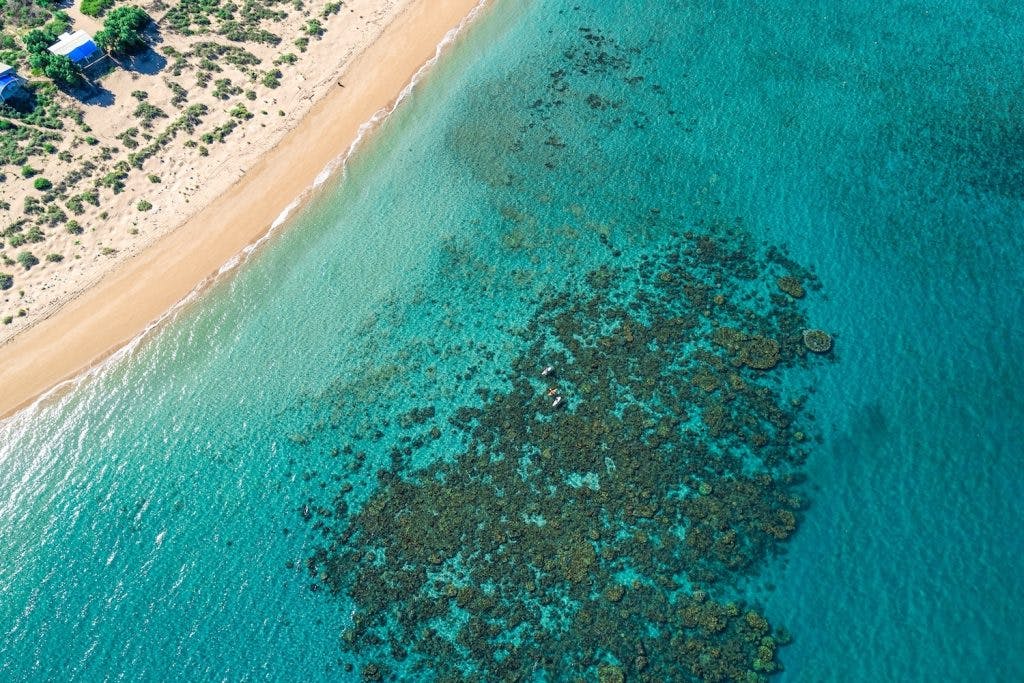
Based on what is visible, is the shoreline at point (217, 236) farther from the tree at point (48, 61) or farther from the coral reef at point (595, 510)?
the coral reef at point (595, 510)

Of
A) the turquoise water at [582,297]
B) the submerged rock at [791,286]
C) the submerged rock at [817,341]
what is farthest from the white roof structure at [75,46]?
the submerged rock at [817,341]

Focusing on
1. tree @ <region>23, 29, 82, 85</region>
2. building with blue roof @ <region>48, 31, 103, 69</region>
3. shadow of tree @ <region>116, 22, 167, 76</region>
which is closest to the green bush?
building with blue roof @ <region>48, 31, 103, 69</region>

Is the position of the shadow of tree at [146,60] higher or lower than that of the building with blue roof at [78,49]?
lower

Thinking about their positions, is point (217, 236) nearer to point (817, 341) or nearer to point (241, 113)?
point (241, 113)

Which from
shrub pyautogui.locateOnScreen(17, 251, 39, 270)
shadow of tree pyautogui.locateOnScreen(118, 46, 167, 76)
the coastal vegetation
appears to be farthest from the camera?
shadow of tree pyautogui.locateOnScreen(118, 46, 167, 76)

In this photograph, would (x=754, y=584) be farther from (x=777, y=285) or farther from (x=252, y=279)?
(x=252, y=279)

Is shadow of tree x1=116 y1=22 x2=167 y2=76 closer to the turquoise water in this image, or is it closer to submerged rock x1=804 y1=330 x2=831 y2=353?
the turquoise water
